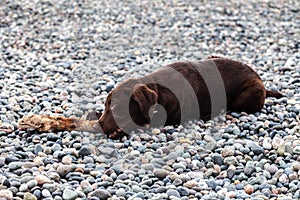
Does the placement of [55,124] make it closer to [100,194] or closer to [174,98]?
[174,98]

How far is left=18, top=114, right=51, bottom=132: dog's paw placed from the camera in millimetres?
5141

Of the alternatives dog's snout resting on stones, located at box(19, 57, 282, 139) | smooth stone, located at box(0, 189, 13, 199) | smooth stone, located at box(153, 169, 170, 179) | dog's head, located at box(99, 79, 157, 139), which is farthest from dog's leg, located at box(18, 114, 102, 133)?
smooth stone, located at box(0, 189, 13, 199)

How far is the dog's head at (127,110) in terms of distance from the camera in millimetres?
5086

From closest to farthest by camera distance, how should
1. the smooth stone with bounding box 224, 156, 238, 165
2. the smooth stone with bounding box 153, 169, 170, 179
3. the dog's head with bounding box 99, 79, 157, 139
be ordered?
the smooth stone with bounding box 153, 169, 170, 179 → the smooth stone with bounding box 224, 156, 238, 165 → the dog's head with bounding box 99, 79, 157, 139

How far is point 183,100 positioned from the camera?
5.51 m

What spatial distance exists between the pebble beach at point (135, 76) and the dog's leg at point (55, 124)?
0.07 metres

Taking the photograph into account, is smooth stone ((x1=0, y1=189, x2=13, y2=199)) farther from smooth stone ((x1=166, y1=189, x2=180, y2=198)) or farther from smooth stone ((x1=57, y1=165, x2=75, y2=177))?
smooth stone ((x1=166, y1=189, x2=180, y2=198))

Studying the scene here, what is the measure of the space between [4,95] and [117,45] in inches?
121

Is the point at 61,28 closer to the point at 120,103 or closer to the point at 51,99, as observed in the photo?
the point at 51,99

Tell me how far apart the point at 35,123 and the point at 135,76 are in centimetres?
232

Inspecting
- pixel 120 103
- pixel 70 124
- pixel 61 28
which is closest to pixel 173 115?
pixel 120 103

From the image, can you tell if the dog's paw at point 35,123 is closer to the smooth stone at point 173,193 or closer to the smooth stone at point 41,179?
the smooth stone at point 41,179

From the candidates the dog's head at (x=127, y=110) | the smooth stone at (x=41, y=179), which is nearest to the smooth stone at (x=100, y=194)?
the smooth stone at (x=41, y=179)

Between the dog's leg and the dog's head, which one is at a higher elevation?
the dog's head
